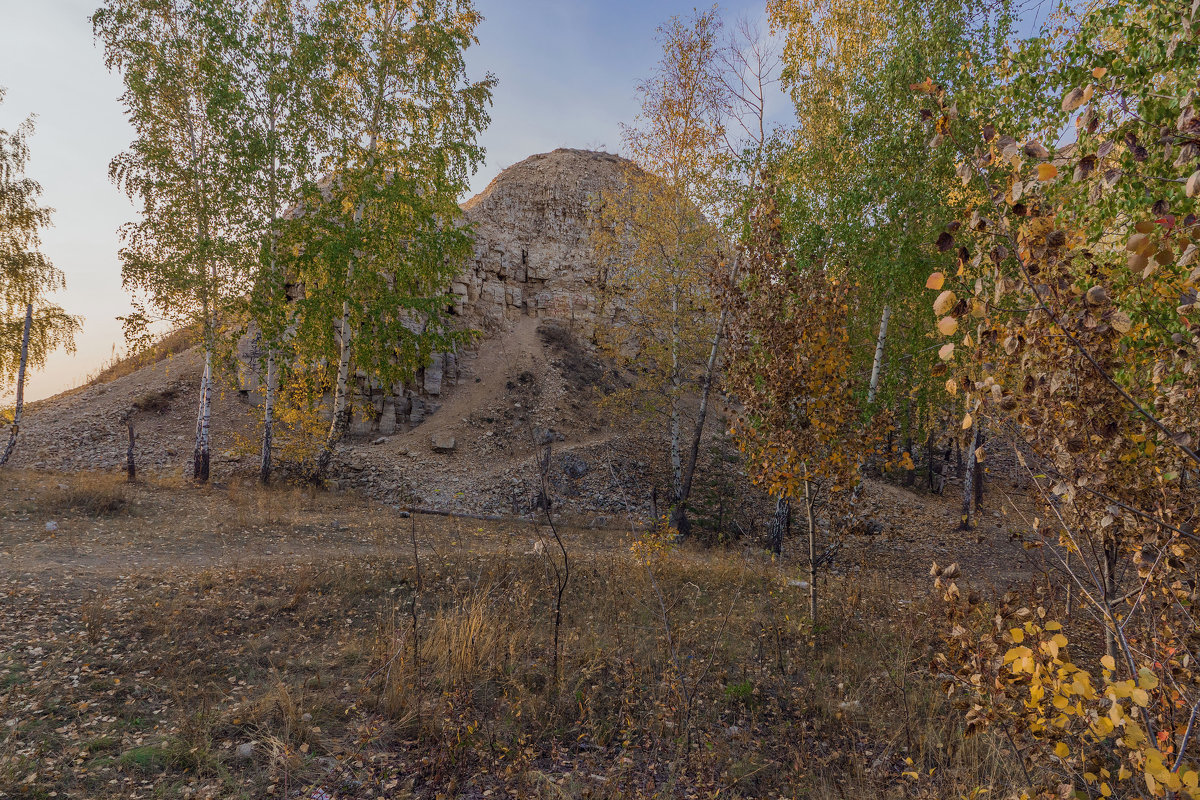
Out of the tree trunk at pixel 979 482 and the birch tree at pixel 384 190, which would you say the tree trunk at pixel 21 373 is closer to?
the birch tree at pixel 384 190

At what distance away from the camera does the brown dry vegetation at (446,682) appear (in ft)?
14.4

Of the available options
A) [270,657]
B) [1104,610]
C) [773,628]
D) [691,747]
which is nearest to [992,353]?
[1104,610]

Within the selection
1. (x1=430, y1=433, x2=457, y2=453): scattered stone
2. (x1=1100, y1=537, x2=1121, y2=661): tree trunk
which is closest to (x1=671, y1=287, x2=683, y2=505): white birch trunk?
(x1=430, y1=433, x2=457, y2=453): scattered stone

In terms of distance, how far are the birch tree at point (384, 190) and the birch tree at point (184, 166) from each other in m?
1.75

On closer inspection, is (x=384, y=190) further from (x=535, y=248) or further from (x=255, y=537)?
(x=535, y=248)

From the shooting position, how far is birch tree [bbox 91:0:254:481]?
13539mm

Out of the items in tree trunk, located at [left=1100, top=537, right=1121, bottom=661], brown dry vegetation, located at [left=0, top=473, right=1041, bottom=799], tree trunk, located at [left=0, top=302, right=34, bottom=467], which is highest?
tree trunk, located at [left=0, top=302, right=34, bottom=467]

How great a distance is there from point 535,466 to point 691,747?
43.5 ft

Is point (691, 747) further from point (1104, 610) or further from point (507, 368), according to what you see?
point (507, 368)

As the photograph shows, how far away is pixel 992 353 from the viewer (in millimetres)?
2498

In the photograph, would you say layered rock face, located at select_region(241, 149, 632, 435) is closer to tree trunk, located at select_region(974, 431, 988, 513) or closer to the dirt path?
the dirt path

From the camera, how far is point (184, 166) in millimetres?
14188

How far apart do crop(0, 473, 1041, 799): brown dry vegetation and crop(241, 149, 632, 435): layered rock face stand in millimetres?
15338

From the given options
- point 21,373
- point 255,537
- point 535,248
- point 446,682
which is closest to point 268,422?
point 255,537
